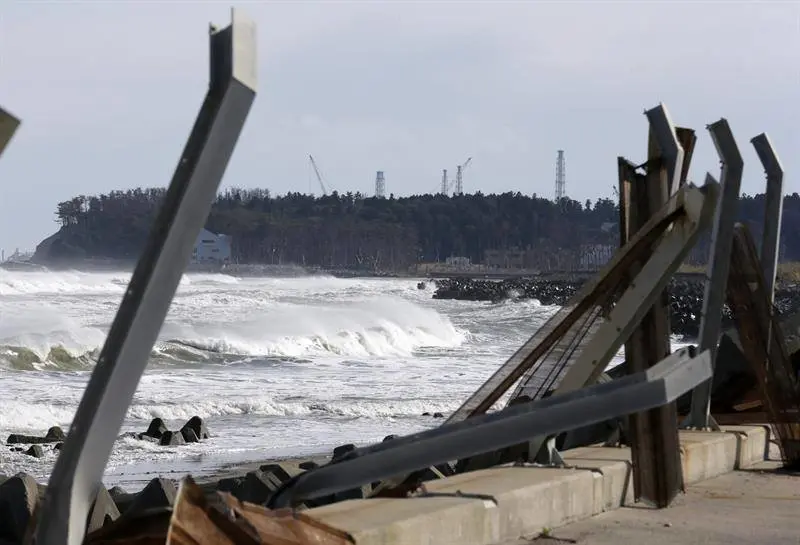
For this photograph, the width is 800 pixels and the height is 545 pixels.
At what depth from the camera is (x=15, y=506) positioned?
7.61 meters

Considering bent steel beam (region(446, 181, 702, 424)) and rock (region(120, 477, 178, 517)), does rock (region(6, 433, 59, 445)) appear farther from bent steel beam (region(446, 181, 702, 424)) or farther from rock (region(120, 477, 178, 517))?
bent steel beam (region(446, 181, 702, 424))

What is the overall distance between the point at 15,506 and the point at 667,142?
4.12 meters

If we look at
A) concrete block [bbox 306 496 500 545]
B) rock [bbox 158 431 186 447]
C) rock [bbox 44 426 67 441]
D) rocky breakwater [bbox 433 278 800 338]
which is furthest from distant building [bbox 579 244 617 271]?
concrete block [bbox 306 496 500 545]

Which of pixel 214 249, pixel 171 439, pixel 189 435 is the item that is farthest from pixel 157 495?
pixel 214 249

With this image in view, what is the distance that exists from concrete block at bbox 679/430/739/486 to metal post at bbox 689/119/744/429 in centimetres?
60

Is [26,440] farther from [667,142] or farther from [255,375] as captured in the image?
[255,375]

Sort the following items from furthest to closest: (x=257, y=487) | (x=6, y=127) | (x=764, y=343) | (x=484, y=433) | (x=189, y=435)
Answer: (x=189, y=435), (x=257, y=487), (x=764, y=343), (x=484, y=433), (x=6, y=127)

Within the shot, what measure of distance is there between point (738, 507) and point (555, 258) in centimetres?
18918

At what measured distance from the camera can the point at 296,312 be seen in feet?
180

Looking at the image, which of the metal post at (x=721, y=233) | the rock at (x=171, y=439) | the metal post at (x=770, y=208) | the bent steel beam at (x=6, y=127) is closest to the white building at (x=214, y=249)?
the rock at (x=171, y=439)

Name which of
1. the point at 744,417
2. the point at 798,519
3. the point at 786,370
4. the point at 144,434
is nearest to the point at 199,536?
the point at 798,519

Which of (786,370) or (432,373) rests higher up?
(786,370)

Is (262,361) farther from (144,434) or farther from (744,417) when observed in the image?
(744,417)

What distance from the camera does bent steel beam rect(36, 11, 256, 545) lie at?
372cm
